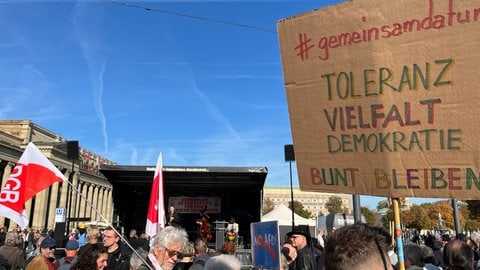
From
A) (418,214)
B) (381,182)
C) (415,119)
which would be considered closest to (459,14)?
(415,119)

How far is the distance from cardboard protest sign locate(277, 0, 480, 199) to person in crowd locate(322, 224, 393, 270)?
97 centimetres

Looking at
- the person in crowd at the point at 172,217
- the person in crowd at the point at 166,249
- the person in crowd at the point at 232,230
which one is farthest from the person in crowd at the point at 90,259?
the person in crowd at the point at 232,230

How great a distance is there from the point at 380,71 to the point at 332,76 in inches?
13.1

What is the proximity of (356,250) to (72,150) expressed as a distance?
1379 cm

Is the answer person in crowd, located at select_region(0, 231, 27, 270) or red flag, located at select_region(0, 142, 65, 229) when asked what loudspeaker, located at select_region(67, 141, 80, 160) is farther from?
red flag, located at select_region(0, 142, 65, 229)

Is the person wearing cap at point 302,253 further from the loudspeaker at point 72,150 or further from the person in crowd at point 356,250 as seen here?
the loudspeaker at point 72,150

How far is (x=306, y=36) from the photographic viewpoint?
9.21ft

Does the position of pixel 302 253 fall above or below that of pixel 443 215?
above

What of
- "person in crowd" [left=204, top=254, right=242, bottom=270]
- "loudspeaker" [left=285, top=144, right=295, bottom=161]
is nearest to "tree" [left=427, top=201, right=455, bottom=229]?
"loudspeaker" [left=285, top=144, right=295, bottom=161]

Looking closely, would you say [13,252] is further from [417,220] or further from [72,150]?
[417,220]

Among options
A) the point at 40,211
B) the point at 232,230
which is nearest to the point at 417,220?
the point at 40,211

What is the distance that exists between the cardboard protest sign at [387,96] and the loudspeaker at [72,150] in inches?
485

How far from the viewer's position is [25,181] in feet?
16.1

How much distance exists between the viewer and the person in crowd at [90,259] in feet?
11.7
